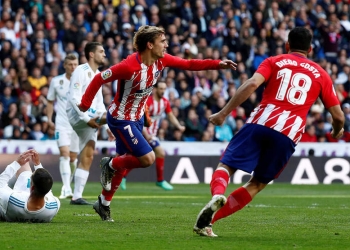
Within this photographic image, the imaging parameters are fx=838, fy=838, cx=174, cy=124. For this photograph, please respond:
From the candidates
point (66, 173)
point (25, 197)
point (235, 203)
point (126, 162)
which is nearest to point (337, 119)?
point (235, 203)

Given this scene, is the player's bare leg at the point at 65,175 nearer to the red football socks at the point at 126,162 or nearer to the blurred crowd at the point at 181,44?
the red football socks at the point at 126,162

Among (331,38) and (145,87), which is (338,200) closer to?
(145,87)

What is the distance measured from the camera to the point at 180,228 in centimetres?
919

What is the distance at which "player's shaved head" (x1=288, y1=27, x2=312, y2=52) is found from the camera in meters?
8.34

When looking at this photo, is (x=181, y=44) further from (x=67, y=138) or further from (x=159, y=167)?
(x=67, y=138)

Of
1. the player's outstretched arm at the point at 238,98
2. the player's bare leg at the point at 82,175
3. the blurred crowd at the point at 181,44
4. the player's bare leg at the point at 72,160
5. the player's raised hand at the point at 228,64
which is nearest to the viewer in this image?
the player's outstretched arm at the point at 238,98

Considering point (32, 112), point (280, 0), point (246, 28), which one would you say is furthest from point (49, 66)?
point (280, 0)

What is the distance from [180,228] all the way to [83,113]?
4.22 m

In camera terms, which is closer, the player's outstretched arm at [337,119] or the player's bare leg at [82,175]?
the player's outstretched arm at [337,119]

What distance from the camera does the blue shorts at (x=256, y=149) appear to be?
8.09m

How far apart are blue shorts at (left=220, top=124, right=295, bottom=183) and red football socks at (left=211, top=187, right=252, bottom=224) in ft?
1.03

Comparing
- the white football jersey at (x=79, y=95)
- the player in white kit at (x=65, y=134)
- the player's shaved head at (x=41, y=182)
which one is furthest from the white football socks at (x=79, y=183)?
the player's shaved head at (x=41, y=182)

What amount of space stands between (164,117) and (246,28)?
527 cm

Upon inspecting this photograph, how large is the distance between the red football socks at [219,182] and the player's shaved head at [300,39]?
146cm
